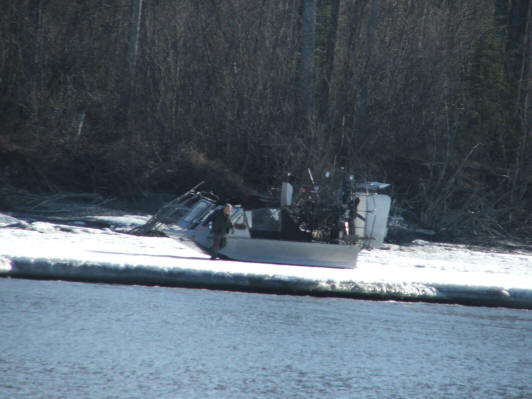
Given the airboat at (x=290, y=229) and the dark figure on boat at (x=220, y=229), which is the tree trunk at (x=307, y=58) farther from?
the dark figure on boat at (x=220, y=229)

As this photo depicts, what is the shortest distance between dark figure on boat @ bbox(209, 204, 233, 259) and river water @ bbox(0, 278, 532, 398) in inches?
78.0

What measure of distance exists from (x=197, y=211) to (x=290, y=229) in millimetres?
1797

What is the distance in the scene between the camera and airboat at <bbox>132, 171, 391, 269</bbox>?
16531 millimetres

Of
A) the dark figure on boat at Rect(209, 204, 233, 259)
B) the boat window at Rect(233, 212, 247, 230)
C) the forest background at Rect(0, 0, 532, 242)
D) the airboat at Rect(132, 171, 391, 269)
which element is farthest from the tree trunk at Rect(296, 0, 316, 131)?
the dark figure on boat at Rect(209, 204, 233, 259)

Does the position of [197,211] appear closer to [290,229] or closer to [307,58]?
[290,229]

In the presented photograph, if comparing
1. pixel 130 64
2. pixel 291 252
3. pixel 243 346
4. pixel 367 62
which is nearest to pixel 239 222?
pixel 291 252

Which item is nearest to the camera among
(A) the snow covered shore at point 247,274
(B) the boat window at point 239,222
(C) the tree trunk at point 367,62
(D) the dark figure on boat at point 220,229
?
(A) the snow covered shore at point 247,274

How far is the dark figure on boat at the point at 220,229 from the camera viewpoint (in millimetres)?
15812

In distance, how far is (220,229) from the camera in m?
16.1

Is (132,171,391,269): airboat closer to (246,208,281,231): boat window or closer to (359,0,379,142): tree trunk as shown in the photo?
(246,208,281,231): boat window

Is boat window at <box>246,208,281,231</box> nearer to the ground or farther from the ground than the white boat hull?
farther from the ground

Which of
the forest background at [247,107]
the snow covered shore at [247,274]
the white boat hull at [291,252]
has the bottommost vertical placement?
the snow covered shore at [247,274]

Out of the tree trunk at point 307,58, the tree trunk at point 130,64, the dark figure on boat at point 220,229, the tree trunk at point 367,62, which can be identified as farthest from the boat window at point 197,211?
the tree trunk at point 367,62

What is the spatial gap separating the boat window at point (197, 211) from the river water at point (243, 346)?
2927mm
